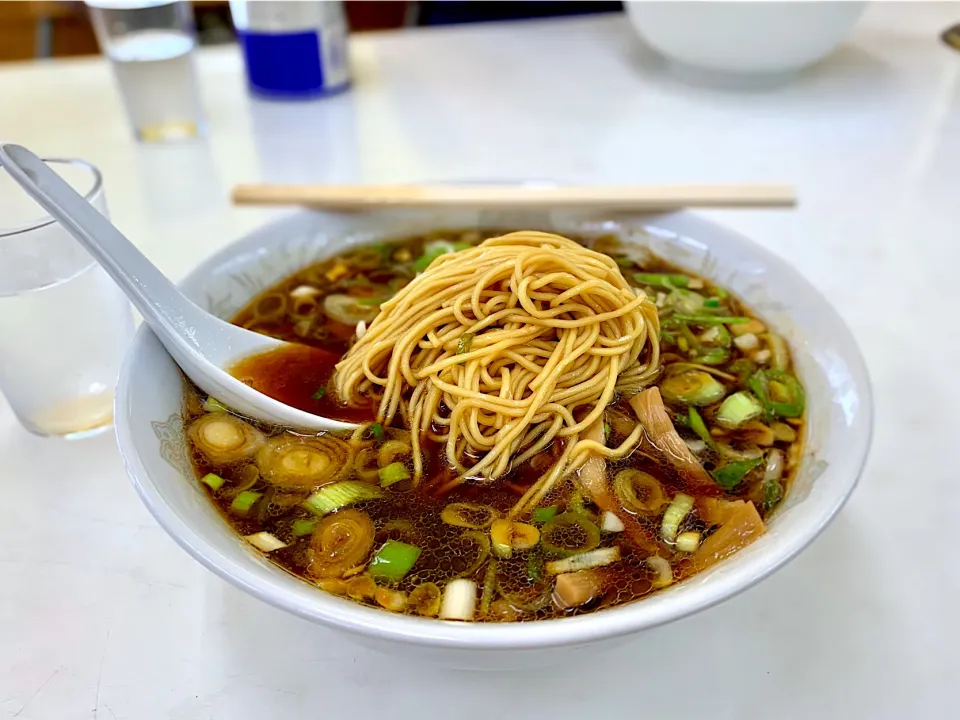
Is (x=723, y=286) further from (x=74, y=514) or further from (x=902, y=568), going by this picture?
(x=74, y=514)

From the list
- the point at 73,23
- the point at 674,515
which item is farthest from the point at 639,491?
the point at 73,23

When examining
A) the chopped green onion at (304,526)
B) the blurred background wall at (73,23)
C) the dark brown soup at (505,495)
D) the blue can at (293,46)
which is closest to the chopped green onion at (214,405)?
the dark brown soup at (505,495)

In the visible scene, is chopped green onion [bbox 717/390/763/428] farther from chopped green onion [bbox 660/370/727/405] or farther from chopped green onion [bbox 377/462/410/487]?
chopped green onion [bbox 377/462/410/487]

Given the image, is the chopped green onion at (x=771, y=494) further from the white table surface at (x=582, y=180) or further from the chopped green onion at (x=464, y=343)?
the chopped green onion at (x=464, y=343)

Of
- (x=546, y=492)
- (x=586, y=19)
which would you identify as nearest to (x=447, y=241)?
(x=546, y=492)

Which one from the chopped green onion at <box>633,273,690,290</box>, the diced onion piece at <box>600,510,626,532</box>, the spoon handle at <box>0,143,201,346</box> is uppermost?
the spoon handle at <box>0,143,201,346</box>

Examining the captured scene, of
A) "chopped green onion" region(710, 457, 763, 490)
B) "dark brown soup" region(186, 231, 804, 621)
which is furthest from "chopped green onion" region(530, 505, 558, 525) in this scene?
"chopped green onion" region(710, 457, 763, 490)
